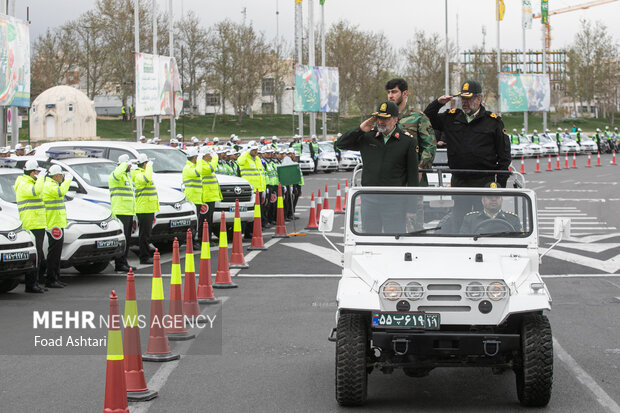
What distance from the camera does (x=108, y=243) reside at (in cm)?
1470

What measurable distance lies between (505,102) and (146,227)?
57.2 meters

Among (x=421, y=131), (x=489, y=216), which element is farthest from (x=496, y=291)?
(x=421, y=131)

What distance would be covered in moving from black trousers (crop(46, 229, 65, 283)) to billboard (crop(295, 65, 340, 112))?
3925 cm

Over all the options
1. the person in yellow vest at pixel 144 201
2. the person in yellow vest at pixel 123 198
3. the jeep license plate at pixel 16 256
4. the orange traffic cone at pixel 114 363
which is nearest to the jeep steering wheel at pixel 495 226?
the orange traffic cone at pixel 114 363

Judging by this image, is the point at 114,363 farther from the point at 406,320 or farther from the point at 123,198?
the point at 123,198

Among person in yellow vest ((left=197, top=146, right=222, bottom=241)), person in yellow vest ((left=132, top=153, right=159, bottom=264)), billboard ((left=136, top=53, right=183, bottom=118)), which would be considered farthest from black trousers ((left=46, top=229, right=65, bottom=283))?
billboard ((left=136, top=53, right=183, bottom=118))

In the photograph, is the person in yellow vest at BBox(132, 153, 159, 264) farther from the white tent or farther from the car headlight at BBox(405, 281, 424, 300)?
the white tent

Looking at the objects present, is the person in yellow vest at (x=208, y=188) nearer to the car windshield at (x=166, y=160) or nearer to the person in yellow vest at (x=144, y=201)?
the car windshield at (x=166, y=160)

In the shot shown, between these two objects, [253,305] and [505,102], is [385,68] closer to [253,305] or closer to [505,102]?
[505,102]

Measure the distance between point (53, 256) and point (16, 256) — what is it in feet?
3.82

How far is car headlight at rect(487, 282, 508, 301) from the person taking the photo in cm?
689

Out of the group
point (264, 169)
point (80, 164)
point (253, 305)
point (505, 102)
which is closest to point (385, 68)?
point (505, 102)

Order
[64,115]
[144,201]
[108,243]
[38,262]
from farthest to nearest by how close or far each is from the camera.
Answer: [64,115] < [144,201] < [108,243] < [38,262]

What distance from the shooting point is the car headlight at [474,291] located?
6910mm
